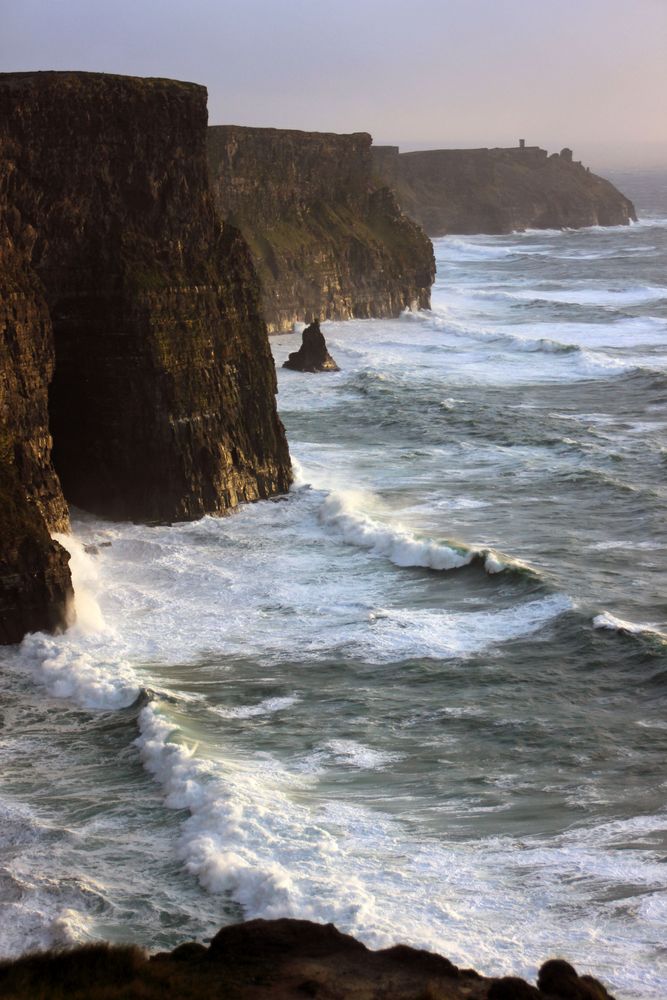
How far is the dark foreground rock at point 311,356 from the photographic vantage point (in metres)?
59.1

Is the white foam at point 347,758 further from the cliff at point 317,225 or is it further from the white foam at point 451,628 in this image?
the cliff at point 317,225

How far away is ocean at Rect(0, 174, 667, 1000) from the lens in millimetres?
16031

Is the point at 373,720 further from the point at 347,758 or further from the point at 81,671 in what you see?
the point at 81,671

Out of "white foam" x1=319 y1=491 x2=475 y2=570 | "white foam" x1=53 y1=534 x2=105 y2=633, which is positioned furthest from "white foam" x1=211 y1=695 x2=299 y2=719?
"white foam" x1=319 y1=491 x2=475 y2=570

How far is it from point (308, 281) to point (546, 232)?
9075 centimetres

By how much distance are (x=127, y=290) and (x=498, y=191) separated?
448 feet

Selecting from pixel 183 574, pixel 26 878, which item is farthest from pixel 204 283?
pixel 26 878

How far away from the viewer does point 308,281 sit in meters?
77.2

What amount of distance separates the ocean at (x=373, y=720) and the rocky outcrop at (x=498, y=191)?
370 ft

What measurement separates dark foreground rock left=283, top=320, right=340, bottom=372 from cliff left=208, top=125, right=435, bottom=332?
42.9ft

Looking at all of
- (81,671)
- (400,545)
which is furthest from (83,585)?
(400,545)

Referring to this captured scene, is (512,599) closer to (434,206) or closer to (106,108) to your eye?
(106,108)

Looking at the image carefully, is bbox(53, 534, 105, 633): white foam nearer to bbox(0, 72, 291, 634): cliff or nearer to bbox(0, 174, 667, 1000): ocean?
bbox(0, 174, 667, 1000): ocean

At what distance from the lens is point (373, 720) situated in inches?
867
